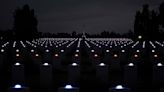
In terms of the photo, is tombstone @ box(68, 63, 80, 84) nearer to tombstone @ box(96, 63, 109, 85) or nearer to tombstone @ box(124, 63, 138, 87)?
tombstone @ box(96, 63, 109, 85)

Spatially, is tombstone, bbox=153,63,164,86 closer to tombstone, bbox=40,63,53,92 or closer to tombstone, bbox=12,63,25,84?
tombstone, bbox=40,63,53,92

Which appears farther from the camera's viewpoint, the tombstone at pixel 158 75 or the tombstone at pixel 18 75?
the tombstone at pixel 18 75

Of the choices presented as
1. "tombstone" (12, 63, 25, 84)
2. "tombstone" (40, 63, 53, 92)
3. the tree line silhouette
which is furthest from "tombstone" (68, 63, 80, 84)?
the tree line silhouette

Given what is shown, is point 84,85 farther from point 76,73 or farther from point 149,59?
point 149,59

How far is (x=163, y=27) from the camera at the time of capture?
34.9 m

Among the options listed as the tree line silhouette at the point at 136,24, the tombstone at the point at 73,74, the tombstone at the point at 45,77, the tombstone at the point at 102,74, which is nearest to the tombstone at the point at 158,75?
the tombstone at the point at 102,74

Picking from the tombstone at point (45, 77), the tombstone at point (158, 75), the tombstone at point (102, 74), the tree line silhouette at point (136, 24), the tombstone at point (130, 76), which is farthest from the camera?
the tree line silhouette at point (136, 24)

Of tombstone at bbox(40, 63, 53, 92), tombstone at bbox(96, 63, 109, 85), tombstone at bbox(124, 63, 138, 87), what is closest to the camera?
tombstone at bbox(124, 63, 138, 87)

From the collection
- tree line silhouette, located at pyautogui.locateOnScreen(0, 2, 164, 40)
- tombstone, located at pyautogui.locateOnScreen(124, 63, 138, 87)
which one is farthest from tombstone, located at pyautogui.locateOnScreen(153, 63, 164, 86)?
tree line silhouette, located at pyautogui.locateOnScreen(0, 2, 164, 40)

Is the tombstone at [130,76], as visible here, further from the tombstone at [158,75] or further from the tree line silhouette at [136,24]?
the tree line silhouette at [136,24]

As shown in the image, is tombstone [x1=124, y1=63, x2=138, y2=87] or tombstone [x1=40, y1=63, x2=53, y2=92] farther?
tombstone [x1=40, y1=63, x2=53, y2=92]

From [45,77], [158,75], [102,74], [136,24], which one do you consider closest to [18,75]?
[45,77]

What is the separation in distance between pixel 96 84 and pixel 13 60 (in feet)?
25.2

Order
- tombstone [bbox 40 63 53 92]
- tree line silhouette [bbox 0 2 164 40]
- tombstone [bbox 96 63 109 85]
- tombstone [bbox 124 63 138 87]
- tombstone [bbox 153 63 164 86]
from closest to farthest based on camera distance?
tombstone [bbox 153 63 164 86] < tombstone [bbox 124 63 138 87] < tombstone [bbox 40 63 53 92] < tombstone [bbox 96 63 109 85] < tree line silhouette [bbox 0 2 164 40]
